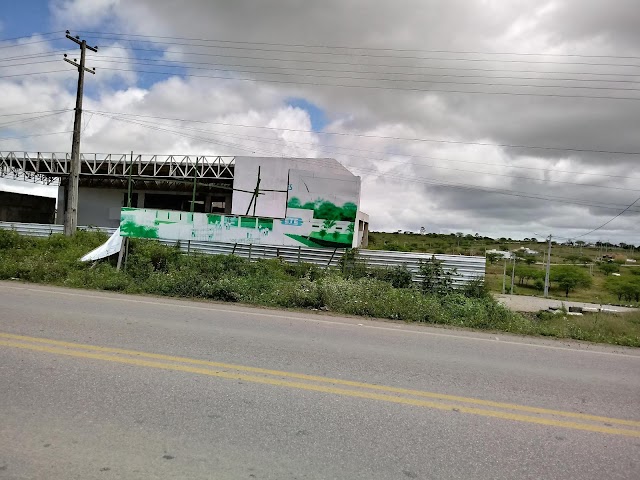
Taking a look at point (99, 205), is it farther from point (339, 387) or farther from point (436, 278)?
point (339, 387)

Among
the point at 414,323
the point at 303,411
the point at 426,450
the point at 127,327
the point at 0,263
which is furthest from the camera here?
the point at 0,263

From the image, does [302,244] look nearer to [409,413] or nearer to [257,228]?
[257,228]

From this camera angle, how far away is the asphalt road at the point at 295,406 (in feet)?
11.6

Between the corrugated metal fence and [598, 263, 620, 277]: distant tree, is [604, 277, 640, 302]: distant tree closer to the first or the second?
[598, 263, 620, 277]: distant tree

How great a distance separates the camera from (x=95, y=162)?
113 ft

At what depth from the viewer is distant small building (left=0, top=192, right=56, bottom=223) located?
40597 mm

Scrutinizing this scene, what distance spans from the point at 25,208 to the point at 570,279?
5749 centimetres

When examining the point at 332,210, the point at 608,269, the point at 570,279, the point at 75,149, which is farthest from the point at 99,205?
the point at 608,269

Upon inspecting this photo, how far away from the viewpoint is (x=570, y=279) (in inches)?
2117

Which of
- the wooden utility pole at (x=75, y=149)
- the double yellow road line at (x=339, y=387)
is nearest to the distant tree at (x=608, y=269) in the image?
the wooden utility pole at (x=75, y=149)

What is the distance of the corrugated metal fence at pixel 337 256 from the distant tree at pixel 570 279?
44779 mm

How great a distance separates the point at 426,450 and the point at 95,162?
118ft

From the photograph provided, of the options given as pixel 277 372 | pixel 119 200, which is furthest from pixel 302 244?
pixel 119 200

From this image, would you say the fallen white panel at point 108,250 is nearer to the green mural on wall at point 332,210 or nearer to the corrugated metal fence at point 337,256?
the corrugated metal fence at point 337,256
